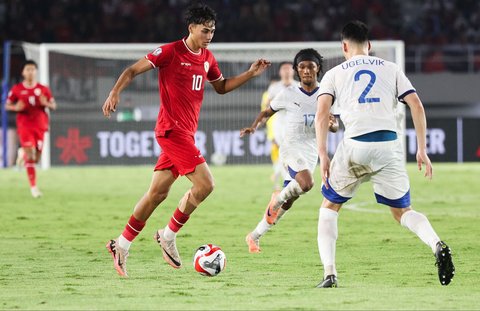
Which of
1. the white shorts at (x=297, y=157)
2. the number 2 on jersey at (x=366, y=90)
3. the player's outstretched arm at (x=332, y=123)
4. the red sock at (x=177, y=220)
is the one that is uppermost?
the number 2 on jersey at (x=366, y=90)

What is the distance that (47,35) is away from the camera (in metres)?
33.3

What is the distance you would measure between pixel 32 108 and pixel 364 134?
40.0 feet

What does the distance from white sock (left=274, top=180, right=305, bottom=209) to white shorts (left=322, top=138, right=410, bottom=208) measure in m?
2.75

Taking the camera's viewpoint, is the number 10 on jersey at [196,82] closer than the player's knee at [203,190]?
No

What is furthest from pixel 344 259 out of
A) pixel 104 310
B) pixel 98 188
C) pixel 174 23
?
pixel 174 23

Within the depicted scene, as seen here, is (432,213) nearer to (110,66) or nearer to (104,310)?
(104,310)

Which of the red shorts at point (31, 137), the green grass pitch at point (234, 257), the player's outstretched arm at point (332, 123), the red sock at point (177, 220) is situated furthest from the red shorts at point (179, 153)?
the red shorts at point (31, 137)

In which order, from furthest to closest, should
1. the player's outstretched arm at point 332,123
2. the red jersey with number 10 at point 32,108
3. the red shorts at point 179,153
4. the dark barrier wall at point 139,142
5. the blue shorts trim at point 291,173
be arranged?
1. the dark barrier wall at point 139,142
2. the red jersey with number 10 at point 32,108
3. the blue shorts trim at point 291,173
4. the player's outstretched arm at point 332,123
5. the red shorts at point 179,153

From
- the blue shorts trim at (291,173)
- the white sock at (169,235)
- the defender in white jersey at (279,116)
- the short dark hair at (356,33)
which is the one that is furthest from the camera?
the defender in white jersey at (279,116)

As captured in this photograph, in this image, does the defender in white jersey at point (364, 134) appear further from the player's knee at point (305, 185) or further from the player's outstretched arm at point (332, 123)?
the player's knee at point (305, 185)

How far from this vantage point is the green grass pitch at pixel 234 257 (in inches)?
280

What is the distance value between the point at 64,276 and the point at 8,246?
2732 mm

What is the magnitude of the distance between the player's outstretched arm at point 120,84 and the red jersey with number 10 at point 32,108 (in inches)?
406

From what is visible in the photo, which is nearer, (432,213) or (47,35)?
(432,213)
